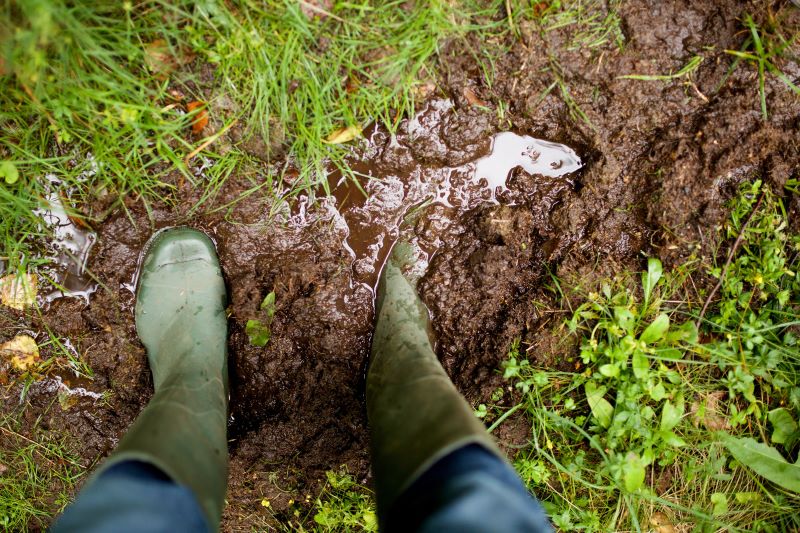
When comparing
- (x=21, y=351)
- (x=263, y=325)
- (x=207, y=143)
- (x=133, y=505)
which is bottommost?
(x=21, y=351)

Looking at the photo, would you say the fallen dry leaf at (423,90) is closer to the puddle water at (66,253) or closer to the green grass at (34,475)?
the puddle water at (66,253)

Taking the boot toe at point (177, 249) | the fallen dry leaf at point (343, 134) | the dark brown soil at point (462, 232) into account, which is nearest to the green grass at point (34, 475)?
the dark brown soil at point (462, 232)

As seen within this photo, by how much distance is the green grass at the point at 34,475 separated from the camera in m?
2.18

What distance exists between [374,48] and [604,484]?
191 cm

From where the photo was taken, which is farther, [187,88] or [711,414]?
[711,414]

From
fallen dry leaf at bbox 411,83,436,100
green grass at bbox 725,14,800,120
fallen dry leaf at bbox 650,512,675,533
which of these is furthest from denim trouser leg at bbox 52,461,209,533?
green grass at bbox 725,14,800,120

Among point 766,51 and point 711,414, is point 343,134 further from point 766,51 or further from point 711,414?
point 711,414

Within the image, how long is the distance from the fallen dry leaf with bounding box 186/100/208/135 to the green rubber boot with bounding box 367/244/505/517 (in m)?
0.88

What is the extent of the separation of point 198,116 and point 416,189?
87cm

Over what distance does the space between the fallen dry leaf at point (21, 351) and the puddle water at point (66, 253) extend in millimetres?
176

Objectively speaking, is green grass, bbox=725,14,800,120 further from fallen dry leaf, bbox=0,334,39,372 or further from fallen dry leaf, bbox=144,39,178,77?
fallen dry leaf, bbox=0,334,39,372

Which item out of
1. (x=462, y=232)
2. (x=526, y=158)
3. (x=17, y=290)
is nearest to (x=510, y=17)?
(x=526, y=158)

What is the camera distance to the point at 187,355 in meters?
1.91

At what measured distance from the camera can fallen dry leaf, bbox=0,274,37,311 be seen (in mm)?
2105
